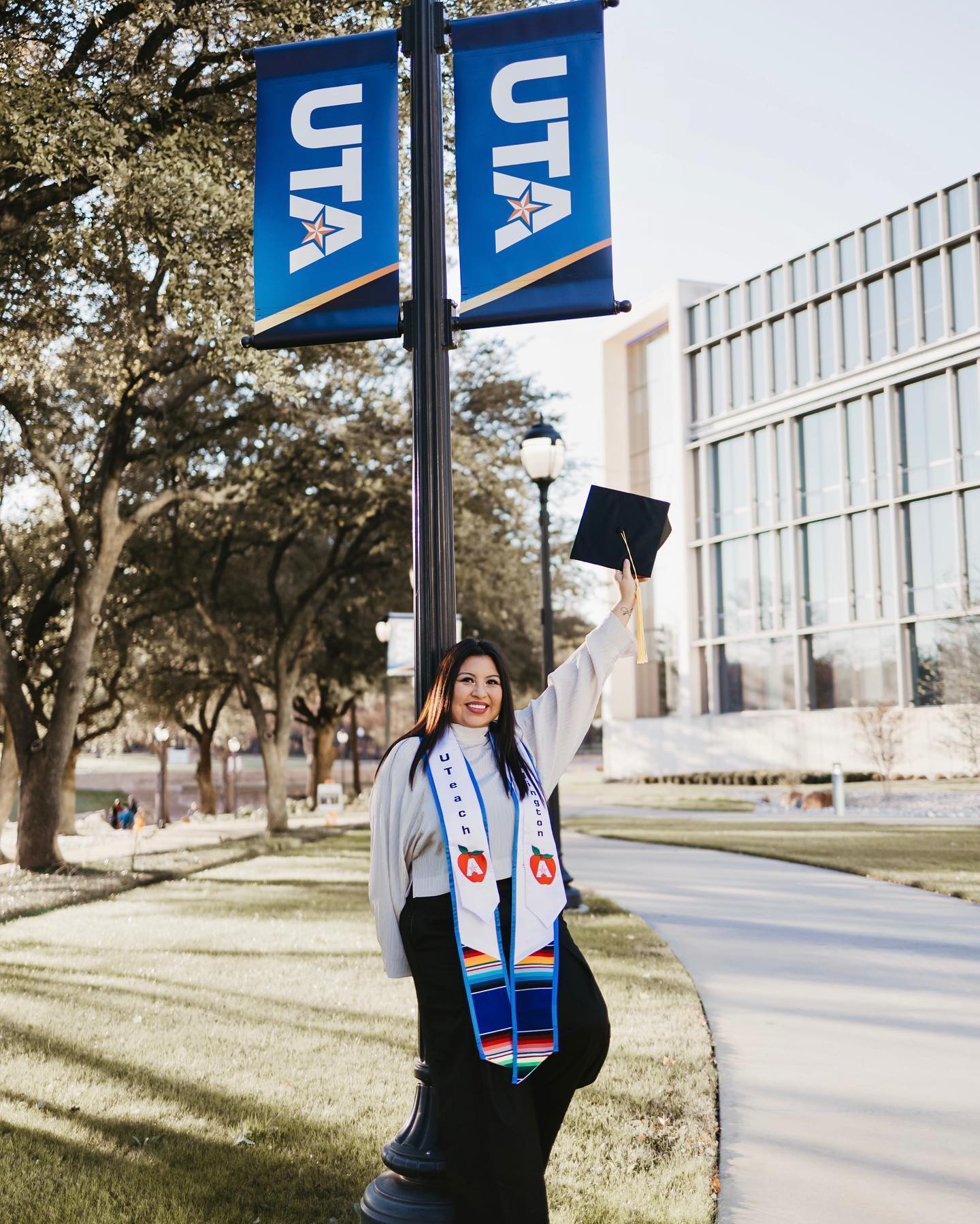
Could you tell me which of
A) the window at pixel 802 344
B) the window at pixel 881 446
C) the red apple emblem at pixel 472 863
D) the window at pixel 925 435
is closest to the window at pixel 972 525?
the window at pixel 925 435

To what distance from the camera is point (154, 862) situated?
17688mm

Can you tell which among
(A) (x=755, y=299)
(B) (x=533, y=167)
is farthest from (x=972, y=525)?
(B) (x=533, y=167)

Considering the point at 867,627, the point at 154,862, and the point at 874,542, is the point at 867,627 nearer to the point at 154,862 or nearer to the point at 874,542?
the point at 874,542

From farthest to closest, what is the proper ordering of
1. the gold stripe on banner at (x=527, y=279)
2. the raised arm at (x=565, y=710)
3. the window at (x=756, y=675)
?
the window at (x=756, y=675)
the gold stripe on banner at (x=527, y=279)
the raised arm at (x=565, y=710)

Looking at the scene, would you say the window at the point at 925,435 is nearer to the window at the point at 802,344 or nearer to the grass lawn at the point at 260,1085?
the window at the point at 802,344

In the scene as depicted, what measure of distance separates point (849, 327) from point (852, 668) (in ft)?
44.6

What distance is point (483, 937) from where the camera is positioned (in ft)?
10.5

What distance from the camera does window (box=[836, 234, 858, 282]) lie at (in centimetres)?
4497

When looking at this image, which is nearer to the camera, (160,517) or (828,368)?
(160,517)

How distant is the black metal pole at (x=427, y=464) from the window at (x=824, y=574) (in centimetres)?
4235

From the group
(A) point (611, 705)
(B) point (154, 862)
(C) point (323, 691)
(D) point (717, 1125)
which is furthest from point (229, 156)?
(A) point (611, 705)

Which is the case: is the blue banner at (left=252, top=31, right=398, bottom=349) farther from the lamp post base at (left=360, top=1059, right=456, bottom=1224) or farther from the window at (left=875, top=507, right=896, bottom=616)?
the window at (left=875, top=507, right=896, bottom=616)

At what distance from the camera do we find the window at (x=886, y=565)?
4250 cm

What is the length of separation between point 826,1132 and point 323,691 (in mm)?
30572
